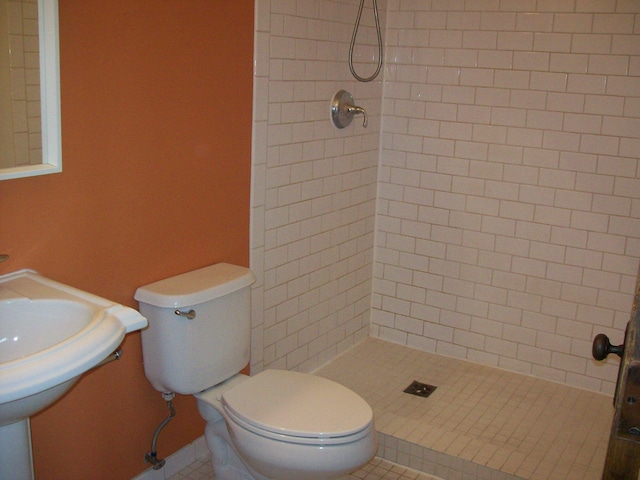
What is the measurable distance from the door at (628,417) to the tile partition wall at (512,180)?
7.25 feet

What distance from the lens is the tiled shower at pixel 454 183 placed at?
10.1ft

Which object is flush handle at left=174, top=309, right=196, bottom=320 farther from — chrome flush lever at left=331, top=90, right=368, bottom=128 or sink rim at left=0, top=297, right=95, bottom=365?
chrome flush lever at left=331, top=90, right=368, bottom=128

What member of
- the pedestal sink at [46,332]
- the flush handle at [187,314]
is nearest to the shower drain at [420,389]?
the flush handle at [187,314]

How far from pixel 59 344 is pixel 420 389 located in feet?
6.78

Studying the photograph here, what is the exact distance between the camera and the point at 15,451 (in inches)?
73.2

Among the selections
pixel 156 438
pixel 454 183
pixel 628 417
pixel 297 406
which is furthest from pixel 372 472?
pixel 628 417

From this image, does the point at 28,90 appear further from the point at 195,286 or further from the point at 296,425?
the point at 296,425

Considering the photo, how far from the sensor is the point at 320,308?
347cm

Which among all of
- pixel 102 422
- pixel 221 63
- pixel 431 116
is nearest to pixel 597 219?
pixel 431 116

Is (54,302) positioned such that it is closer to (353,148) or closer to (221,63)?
(221,63)

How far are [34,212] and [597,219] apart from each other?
2381mm

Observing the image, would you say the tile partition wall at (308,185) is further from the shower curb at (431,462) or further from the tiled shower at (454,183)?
the shower curb at (431,462)

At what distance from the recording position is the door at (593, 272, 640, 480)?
1.14m

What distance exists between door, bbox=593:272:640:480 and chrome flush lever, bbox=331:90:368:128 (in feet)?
7.36
